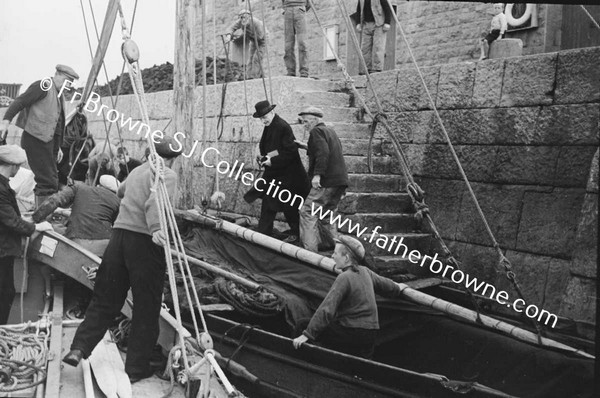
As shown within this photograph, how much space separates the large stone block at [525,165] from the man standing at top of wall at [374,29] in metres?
2.60

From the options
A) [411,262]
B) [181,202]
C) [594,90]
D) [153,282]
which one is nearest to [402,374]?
[153,282]

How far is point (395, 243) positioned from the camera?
754cm

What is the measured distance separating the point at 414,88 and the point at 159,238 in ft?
15.4

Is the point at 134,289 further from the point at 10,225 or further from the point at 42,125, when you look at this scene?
the point at 42,125

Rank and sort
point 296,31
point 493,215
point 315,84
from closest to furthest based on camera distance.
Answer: point 493,215 < point 315,84 < point 296,31

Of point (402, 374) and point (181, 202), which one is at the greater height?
point (181, 202)

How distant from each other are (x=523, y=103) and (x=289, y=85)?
124 inches

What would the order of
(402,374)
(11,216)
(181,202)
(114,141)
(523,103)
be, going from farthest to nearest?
(114,141) → (181,202) → (523,103) → (11,216) → (402,374)

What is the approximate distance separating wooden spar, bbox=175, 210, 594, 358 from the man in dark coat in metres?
0.63

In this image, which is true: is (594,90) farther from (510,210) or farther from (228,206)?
(228,206)

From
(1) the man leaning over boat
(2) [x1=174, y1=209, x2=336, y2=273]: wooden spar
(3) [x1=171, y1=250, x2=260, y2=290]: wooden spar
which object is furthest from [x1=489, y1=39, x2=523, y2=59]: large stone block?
(1) the man leaning over boat

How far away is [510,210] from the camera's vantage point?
280 inches

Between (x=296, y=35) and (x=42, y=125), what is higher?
(x=296, y=35)

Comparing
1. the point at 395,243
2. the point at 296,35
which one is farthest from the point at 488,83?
the point at 296,35
